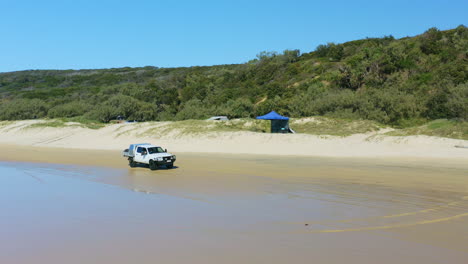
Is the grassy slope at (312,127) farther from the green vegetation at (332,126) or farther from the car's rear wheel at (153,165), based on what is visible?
the car's rear wheel at (153,165)

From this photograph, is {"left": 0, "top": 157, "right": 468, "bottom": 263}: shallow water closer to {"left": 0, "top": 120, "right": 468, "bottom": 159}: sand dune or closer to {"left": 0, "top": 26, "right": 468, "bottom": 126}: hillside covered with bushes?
{"left": 0, "top": 120, "right": 468, "bottom": 159}: sand dune

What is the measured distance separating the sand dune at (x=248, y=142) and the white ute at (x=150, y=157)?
37.1 feet

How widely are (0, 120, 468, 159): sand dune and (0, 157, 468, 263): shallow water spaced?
10.4 m

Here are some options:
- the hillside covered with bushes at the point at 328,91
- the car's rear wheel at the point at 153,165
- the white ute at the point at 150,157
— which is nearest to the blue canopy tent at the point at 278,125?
the hillside covered with bushes at the point at 328,91

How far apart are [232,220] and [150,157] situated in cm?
1200

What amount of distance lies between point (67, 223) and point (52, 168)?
14050 millimetres

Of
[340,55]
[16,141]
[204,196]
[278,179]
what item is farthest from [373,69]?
[204,196]

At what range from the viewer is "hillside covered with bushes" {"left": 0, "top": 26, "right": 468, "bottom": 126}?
47.8 metres

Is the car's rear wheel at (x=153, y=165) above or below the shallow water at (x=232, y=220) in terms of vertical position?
above

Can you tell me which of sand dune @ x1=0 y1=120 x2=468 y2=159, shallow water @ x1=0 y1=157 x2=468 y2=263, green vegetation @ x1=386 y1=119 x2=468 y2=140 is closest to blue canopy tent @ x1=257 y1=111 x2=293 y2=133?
→ sand dune @ x1=0 y1=120 x2=468 y2=159

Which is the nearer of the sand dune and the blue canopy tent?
the sand dune

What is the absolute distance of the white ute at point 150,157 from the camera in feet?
69.6

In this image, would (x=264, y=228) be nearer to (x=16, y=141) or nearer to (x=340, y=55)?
(x=16, y=141)

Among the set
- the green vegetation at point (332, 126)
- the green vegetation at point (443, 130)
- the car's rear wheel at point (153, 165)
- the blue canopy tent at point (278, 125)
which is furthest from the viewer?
the blue canopy tent at point (278, 125)
